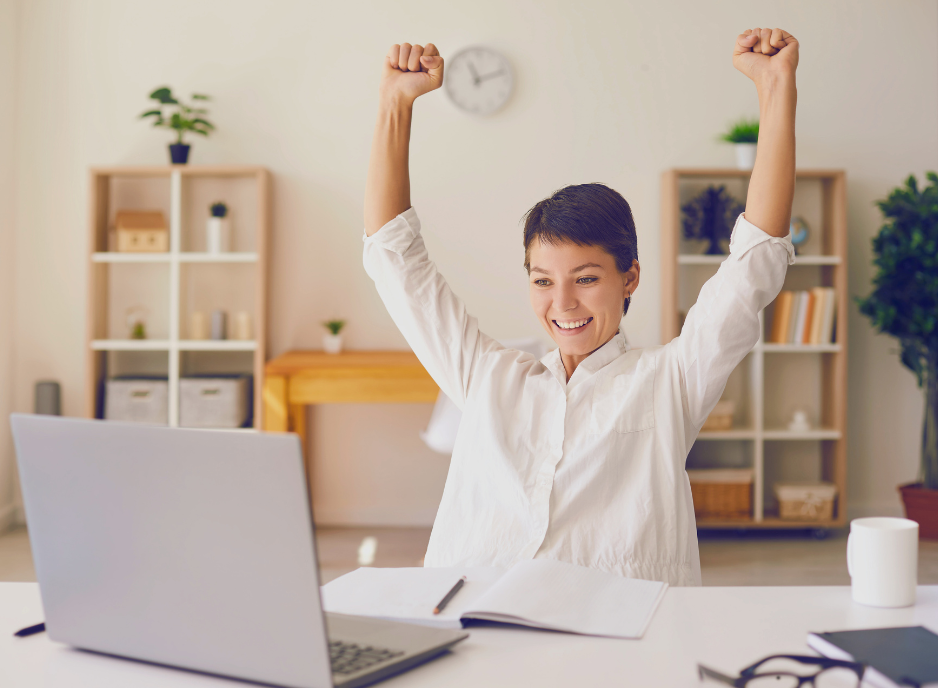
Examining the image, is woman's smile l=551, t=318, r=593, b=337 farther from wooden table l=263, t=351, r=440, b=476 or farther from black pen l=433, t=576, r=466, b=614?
wooden table l=263, t=351, r=440, b=476

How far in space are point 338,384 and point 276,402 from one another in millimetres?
271

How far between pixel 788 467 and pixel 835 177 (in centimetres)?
141

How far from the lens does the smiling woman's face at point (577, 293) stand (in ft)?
4.16

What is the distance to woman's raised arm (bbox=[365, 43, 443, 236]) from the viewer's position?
4.10ft

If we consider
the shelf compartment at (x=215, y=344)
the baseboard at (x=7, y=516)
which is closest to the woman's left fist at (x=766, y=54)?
the shelf compartment at (x=215, y=344)

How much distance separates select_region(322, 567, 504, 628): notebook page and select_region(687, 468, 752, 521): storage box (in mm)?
2859

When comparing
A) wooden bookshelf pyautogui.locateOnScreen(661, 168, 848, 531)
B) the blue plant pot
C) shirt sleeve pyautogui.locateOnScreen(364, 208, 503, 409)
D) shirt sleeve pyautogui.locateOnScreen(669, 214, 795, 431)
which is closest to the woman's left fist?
shirt sleeve pyautogui.locateOnScreen(669, 214, 795, 431)

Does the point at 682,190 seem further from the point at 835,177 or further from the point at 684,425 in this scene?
the point at 684,425

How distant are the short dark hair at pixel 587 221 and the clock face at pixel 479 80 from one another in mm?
2697

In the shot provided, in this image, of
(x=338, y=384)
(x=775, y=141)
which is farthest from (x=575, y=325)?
(x=338, y=384)

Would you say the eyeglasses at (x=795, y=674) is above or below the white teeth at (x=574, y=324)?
below

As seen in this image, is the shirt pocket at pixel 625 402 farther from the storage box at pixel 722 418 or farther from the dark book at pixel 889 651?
the storage box at pixel 722 418

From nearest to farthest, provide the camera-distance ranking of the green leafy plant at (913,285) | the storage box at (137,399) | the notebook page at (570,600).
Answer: the notebook page at (570,600)
the green leafy plant at (913,285)
the storage box at (137,399)

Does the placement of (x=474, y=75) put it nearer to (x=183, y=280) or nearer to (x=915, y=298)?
(x=183, y=280)
